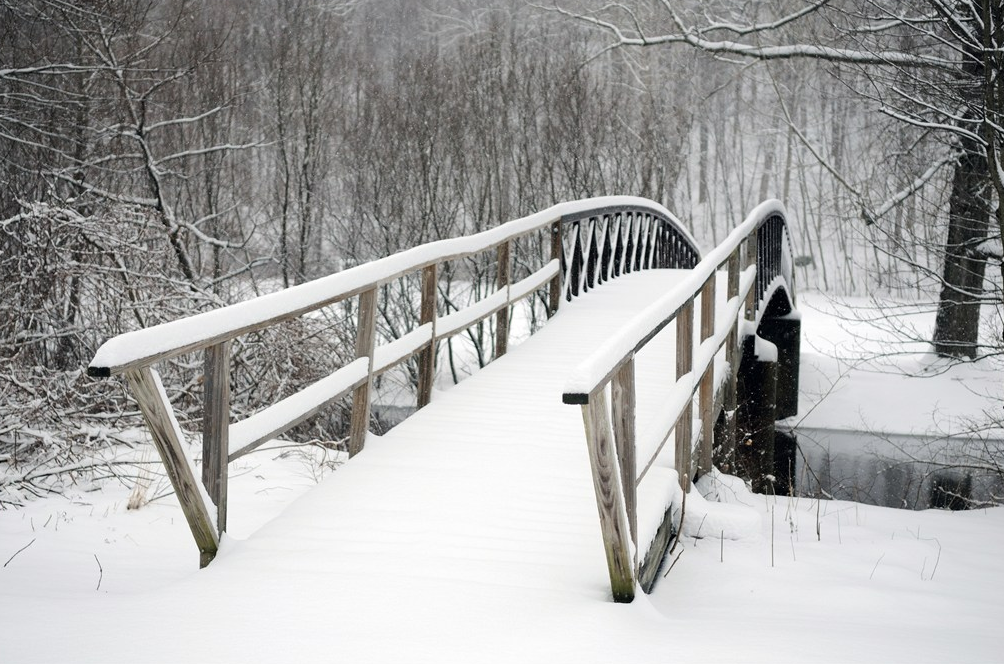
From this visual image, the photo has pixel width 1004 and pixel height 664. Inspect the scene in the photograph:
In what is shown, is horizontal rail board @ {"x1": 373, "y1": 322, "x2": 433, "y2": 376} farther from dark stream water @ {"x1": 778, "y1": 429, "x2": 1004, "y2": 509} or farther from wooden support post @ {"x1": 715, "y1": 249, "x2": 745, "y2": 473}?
dark stream water @ {"x1": 778, "y1": 429, "x2": 1004, "y2": 509}

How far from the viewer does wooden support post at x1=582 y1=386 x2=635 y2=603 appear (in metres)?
3.05

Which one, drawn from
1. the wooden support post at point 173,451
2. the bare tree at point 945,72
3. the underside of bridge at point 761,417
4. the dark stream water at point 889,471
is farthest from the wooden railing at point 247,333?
the dark stream water at point 889,471

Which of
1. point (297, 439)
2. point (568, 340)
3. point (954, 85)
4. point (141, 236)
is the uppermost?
point (954, 85)

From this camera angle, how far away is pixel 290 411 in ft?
13.4

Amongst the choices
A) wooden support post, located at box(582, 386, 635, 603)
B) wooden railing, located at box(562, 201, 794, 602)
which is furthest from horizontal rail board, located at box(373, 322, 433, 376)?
wooden support post, located at box(582, 386, 635, 603)

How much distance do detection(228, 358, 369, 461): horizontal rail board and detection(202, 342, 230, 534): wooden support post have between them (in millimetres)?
64

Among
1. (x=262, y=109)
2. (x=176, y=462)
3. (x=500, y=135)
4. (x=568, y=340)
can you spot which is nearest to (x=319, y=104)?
(x=262, y=109)

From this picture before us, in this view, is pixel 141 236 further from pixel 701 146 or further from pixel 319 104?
pixel 701 146

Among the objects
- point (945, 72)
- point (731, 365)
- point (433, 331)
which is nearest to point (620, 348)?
point (433, 331)

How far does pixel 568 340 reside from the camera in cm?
836

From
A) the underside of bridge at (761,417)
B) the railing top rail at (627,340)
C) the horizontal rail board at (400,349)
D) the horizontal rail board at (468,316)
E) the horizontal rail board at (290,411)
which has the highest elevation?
the railing top rail at (627,340)

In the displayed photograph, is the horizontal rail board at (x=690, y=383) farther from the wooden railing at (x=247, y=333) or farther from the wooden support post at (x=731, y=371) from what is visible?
the wooden railing at (x=247, y=333)

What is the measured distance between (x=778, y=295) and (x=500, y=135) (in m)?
7.50

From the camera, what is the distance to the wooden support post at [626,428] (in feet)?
10.6
